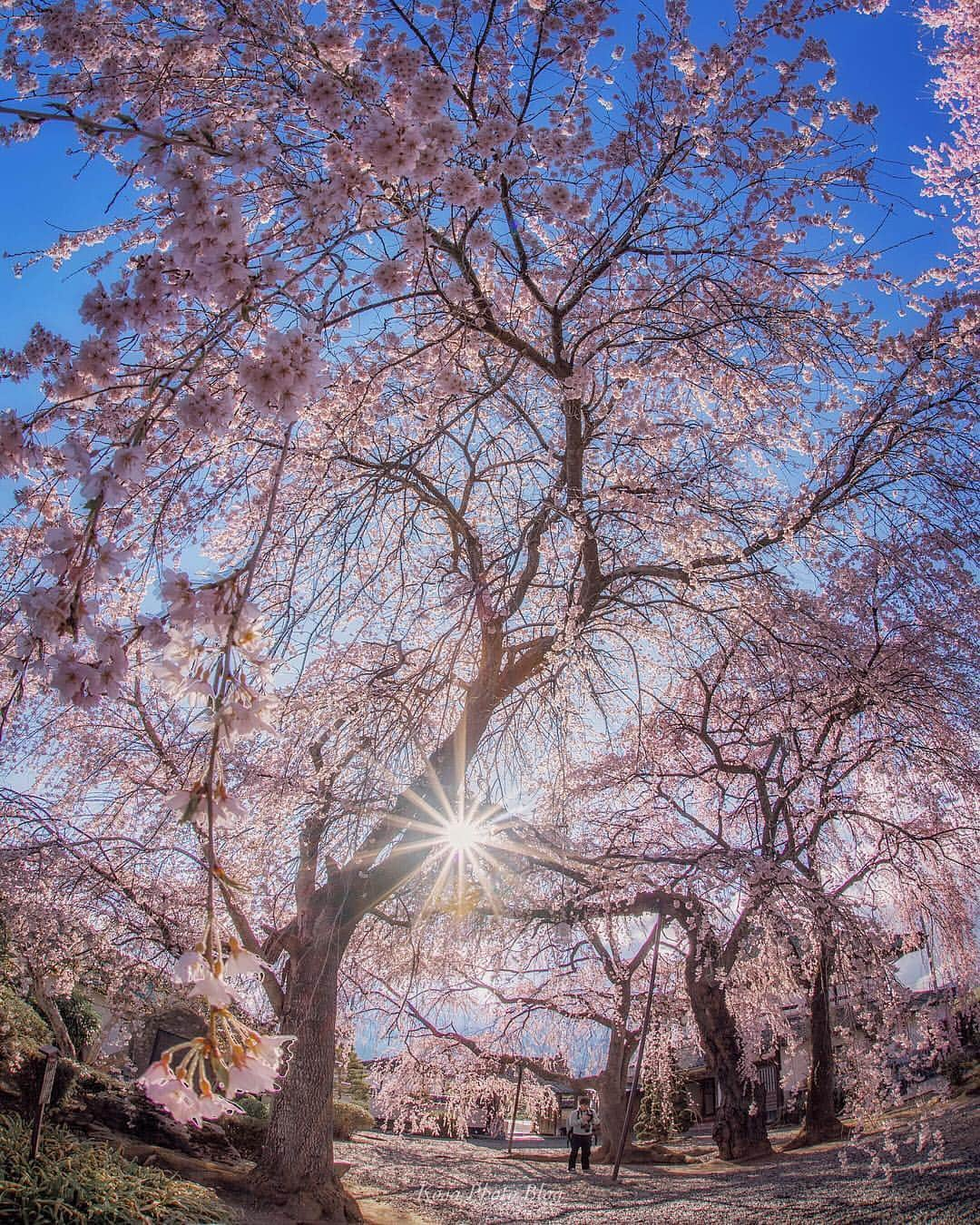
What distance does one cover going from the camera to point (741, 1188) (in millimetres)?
7730

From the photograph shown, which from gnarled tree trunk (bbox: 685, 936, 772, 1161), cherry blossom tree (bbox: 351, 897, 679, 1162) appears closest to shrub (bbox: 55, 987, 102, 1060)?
cherry blossom tree (bbox: 351, 897, 679, 1162)

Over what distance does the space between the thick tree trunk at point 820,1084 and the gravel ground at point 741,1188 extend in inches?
43.7

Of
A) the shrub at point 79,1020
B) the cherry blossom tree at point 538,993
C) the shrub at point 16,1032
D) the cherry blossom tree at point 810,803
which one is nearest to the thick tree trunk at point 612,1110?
the cherry blossom tree at point 538,993

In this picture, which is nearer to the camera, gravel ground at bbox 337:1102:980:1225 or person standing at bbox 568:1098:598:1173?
gravel ground at bbox 337:1102:980:1225

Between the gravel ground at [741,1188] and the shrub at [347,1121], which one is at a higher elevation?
the gravel ground at [741,1188]

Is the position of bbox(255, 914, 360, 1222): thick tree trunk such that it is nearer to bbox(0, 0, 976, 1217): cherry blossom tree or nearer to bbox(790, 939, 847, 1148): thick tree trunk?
bbox(0, 0, 976, 1217): cherry blossom tree

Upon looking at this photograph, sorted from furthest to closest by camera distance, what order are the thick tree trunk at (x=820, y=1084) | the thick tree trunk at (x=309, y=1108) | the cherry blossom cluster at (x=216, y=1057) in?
1. the thick tree trunk at (x=820, y=1084)
2. the thick tree trunk at (x=309, y=1108)
3. the cherry blossom cluster at (x=216, y=1057)

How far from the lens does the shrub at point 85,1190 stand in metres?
4.25

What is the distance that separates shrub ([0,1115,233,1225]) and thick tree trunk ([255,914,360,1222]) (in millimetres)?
778

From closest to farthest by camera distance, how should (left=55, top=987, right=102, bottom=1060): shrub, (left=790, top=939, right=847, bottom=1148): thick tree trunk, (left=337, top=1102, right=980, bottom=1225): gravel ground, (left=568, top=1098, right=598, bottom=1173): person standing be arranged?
1. (left=337, top=1102, right=980, bottom=1225): gravel ground
2. (left=790, top=939, right=847, bottom=1148): thick tree trunk
3. (left=568, top=1098, right=598, bottom=1173): person standing
4. (left=55, top=987, right=102, bottom=1060): shrub

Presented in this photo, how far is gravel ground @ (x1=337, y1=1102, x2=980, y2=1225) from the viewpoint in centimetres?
564

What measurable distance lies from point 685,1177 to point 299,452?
34.7ft

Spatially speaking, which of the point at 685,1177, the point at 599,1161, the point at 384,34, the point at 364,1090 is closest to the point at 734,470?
the point at 384,34

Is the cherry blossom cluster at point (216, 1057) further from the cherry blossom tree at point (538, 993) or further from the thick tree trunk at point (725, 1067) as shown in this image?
the thick tree trunk at point (725, 1067)
